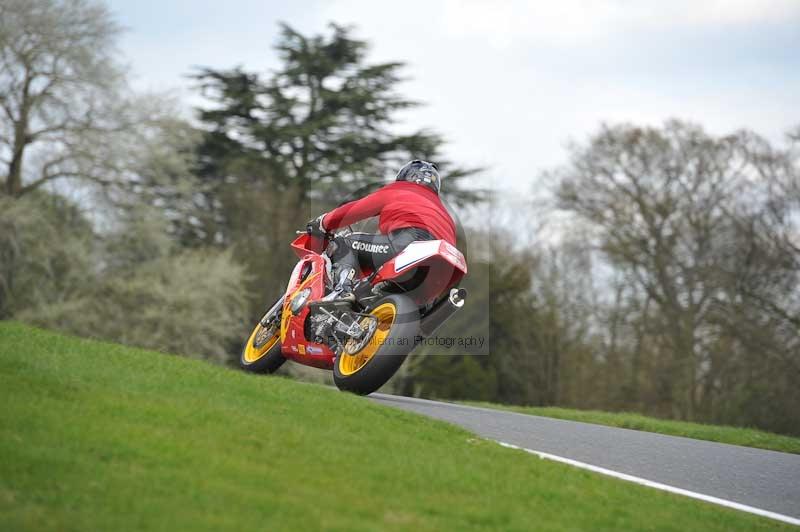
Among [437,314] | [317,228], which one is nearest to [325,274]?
→ [317,228]

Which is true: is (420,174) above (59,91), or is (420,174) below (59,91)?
below

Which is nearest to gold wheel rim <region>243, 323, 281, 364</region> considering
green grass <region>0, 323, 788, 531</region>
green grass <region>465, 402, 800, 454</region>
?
green grass <region>0, 323, 788, 531</region>

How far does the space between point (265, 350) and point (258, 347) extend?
16 centimetres

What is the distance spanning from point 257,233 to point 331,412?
32.3 meters

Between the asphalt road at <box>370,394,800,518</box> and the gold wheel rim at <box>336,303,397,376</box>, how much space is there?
1.02m

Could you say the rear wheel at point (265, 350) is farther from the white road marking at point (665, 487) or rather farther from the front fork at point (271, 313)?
the white road marking at point (665, 487)

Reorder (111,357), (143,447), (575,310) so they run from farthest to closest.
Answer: (575,310)
(111,357)
(143,447)

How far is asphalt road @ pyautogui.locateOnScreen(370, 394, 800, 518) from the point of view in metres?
8.41

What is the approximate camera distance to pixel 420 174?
10.8 m

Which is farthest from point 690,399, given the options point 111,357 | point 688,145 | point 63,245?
point 111,357

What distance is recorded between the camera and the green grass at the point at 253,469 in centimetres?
546

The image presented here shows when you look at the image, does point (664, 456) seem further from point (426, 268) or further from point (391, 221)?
point (391, 221)

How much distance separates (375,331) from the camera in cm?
991

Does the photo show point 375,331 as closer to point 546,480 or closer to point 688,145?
point 546,480
